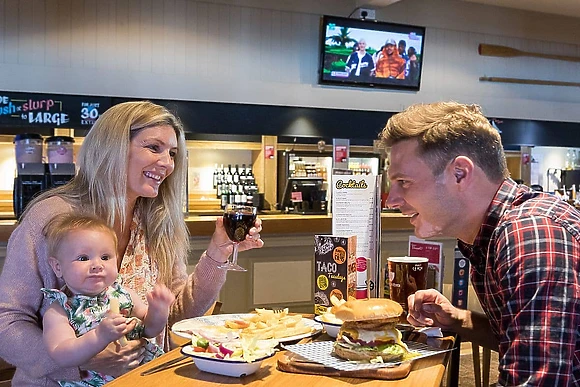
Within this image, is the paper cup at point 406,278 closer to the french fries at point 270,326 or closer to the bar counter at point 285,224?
the french fries at point 270,326

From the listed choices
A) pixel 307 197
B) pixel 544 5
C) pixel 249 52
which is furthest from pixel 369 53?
pixel 544 5

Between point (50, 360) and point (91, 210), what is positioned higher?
point (91, 210)

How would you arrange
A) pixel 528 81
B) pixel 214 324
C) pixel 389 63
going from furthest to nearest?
pixel 528 81
pixel 389 63
pixel 214 324

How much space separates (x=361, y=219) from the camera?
2.34 m

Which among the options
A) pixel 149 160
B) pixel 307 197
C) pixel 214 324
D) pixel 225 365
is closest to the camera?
pixel 225 365

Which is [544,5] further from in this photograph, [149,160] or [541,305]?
[541,305]

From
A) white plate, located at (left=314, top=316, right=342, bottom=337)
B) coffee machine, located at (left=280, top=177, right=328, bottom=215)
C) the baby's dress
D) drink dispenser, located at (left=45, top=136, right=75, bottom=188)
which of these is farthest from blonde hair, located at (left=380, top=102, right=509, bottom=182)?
coffee machine, located at (left=280, top=177, right=328, bottom=215)

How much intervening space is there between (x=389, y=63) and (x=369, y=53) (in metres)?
0.30

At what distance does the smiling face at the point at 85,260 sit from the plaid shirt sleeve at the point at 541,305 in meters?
1.12

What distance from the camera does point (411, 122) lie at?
167 centimetres

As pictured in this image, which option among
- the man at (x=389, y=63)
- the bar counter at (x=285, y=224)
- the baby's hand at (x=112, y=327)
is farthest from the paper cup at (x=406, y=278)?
the man at (x=389, y=63)

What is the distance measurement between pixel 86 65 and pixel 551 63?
18.9 ft

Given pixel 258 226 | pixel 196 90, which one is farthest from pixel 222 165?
pixel 258 226

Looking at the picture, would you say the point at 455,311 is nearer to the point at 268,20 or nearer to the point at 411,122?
the point at 411,122
